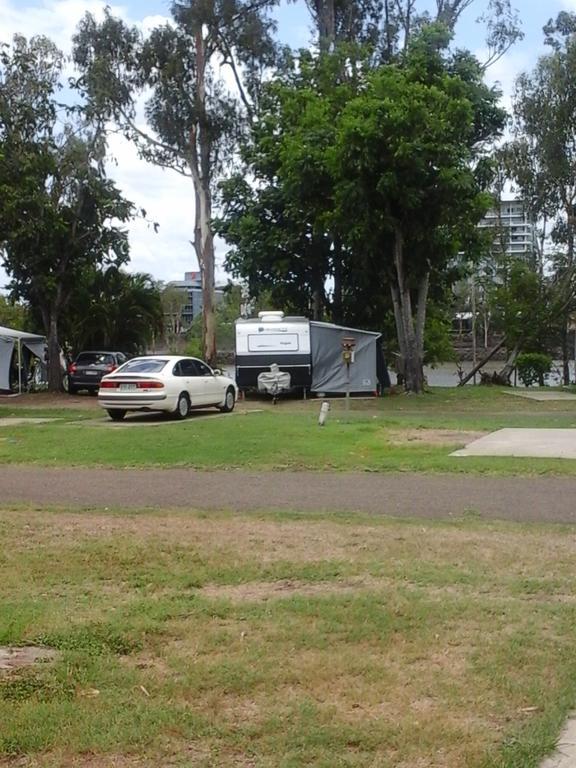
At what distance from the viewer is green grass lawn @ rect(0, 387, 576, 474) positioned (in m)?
12.1

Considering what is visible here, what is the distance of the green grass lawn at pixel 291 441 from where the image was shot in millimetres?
12078

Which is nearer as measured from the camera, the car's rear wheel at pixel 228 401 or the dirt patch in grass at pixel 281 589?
the dirt patch in grass at pixel 281 589

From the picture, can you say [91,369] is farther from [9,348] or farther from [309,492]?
[309,492]

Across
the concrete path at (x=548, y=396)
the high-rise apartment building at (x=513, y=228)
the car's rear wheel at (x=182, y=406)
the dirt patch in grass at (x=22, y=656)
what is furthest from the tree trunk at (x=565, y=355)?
the dirt patch in grass at (x=22, y=656)

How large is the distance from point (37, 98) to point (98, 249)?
5455 millimetres

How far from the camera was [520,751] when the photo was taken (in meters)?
3.60

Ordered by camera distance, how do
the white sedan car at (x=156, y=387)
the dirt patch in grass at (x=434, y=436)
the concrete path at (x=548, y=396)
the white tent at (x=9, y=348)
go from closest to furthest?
the dirt patch in grass at (x=434, y=436), the white sedan car at (x=156, y=387), the concrete path at (x=548, y=396), the white tent at (x=9, y=348)

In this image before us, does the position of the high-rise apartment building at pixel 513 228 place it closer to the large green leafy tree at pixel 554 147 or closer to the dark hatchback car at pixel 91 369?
the large green leafy tree at pixel 554 147

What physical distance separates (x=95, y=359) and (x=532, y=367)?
19.8 m

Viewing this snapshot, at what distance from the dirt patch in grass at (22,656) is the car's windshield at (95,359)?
89.7 ft

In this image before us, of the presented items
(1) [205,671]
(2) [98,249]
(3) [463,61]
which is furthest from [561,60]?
(1) [205,671]

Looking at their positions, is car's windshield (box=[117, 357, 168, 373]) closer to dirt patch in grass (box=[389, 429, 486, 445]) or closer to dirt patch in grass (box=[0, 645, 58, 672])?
dirt patch in grass (box=[389, 429, 486, 445])

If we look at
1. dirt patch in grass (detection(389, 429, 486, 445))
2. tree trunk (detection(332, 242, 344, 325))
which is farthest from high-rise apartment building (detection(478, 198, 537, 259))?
dirt patch in grass (detection(389, 429, 486, 445))

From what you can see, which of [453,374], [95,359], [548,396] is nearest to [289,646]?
[548,396]
